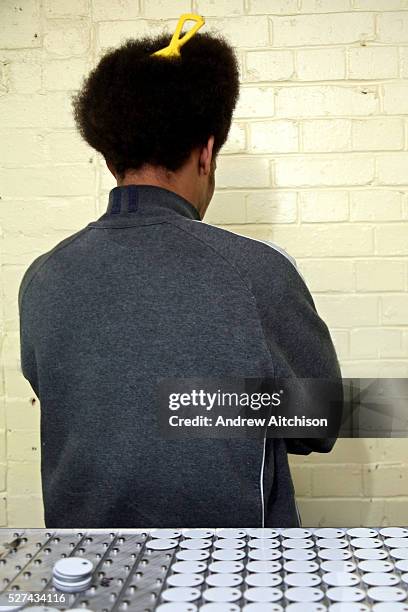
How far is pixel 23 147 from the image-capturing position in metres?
1.43

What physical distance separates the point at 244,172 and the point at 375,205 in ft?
0.85

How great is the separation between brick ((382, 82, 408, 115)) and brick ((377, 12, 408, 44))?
0.08 m

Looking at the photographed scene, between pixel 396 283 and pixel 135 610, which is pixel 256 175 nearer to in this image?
pixel 396 283

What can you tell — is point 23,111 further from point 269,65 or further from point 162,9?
point 269,65

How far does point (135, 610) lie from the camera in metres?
0.50

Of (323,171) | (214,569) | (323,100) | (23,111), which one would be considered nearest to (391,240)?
(323,171)

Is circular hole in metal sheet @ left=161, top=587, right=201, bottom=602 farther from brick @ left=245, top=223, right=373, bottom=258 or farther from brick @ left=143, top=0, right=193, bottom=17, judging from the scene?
brick @ left=143, top=0, right=193, bottom=17

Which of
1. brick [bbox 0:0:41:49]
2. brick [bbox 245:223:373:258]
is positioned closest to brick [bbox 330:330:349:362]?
brick [bbox 245:223:373:258]

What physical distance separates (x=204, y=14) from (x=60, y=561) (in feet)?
3.71

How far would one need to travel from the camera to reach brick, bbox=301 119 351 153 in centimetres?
139

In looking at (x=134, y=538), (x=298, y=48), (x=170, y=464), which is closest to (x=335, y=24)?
(x=298, y=48)

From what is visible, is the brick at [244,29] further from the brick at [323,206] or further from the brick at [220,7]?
the brick at [323,206]

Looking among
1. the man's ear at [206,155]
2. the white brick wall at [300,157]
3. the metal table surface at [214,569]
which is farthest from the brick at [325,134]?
the metal table surface at [214,569]

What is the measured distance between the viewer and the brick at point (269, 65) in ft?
4.55
